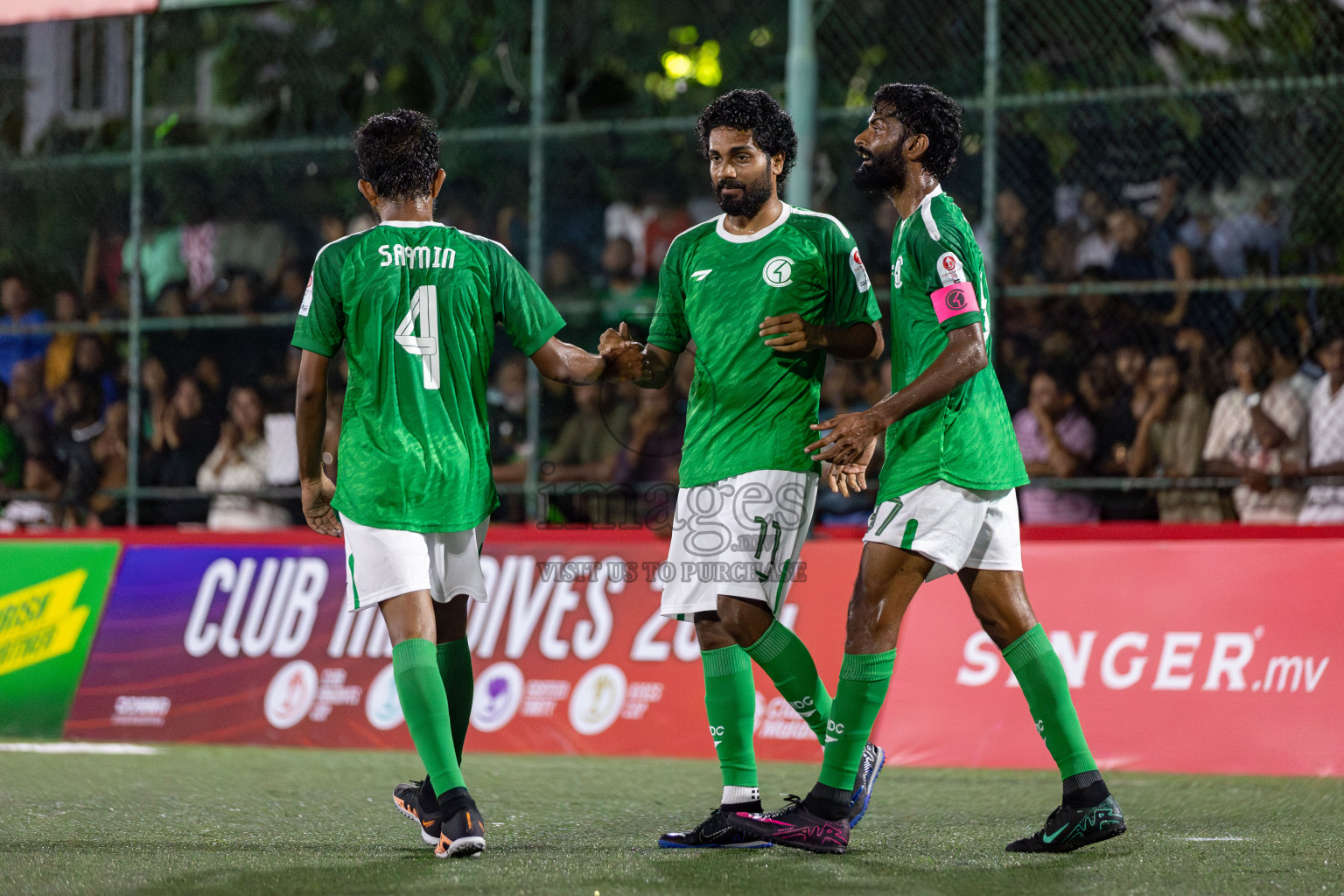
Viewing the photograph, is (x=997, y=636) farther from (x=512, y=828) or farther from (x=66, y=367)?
(x=66, y=367)

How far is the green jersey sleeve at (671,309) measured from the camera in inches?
197

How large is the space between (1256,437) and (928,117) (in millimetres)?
4617

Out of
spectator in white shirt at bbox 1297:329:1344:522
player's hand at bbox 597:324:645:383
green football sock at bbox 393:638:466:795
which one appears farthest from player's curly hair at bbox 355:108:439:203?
spectator in white shirt at bbox 1297:329:1344:522

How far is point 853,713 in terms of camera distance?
446 cm

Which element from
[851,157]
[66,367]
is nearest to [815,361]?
[851,157]

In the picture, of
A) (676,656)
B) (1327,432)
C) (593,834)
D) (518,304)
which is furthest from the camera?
(1327,432)

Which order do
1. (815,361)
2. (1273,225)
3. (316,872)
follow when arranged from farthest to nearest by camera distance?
(1273,225) < (815,361) < (316,872)

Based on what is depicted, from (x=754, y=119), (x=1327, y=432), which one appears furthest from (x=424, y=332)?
(x=1327, y=432)

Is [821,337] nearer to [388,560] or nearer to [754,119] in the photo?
[754,119]

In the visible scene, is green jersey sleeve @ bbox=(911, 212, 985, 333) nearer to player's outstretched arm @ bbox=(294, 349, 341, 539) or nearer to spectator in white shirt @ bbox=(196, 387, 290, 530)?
player's outstretched arm @ bbox=(294, 349, 341, 539)

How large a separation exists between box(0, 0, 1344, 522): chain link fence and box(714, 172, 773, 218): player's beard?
394 centimetres

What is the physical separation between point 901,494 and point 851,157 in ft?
20.8

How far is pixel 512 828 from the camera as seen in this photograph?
503 centimetres

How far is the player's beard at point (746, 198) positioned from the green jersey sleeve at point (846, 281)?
0.76 feet
